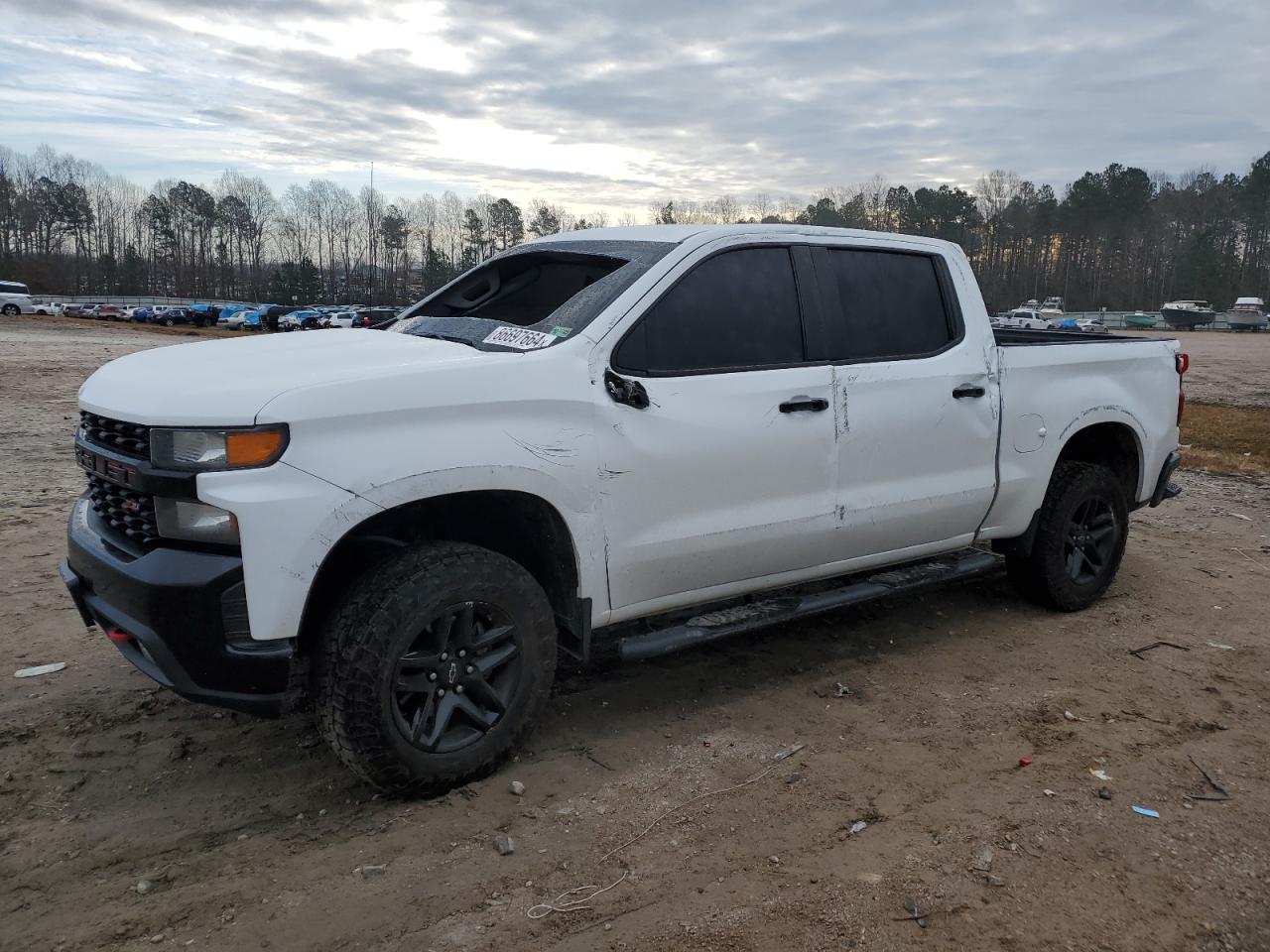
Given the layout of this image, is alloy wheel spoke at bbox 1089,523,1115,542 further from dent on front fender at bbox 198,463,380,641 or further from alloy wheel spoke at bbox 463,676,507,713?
dent on front fender at bbox 198,463,380,641

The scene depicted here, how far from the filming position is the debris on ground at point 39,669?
4.38 metres

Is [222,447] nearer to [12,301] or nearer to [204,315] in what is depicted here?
[12,301]

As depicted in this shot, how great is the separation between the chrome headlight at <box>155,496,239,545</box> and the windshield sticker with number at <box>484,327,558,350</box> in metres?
1.24

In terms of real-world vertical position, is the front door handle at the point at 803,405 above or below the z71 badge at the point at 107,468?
above

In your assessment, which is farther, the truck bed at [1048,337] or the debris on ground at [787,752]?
the truck bed at [1048,337]

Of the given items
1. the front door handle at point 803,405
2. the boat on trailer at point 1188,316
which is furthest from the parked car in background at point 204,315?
the boat on trailer at point 1188,316

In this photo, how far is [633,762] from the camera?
3775mm

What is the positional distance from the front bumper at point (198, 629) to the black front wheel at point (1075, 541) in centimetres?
405

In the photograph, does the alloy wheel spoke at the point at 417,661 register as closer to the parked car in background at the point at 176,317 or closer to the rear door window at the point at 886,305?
the rear door window at the point at 886,305

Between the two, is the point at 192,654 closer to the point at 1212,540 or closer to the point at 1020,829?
the point at 1020,829

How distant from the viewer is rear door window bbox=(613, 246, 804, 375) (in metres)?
3.81

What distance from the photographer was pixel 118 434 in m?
3.25

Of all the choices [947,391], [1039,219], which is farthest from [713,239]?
[1039,219]

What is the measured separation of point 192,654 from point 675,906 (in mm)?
1635
